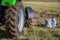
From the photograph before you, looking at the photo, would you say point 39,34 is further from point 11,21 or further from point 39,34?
point 11,21

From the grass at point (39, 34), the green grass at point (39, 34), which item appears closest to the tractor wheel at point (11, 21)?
the grass at point (39, 34)

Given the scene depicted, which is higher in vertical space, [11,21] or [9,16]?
[9,16]

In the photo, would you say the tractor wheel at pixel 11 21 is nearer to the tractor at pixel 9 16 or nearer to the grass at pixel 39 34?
the tractor at pixel 9 16

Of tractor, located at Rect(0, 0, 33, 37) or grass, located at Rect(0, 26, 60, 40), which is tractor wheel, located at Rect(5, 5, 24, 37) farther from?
grass, located at Rect(0, 26, 60, 40)

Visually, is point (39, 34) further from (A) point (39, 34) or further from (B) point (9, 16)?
(B) point (9, 16)

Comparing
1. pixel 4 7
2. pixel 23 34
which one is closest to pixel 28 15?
pixel 23 34

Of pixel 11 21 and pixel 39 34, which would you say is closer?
pixel 11 21

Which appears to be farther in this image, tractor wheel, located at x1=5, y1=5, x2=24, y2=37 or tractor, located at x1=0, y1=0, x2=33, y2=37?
tractor wheel, located at x1=5, y1=5, x2=24, y2=37

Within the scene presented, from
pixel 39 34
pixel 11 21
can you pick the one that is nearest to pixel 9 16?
pixel 11 21

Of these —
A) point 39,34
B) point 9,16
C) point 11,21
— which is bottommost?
point 39,34

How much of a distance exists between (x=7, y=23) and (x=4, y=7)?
46cm

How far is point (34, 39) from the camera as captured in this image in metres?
7.02

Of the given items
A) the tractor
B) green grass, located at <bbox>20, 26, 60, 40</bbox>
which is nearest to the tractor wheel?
the tractor

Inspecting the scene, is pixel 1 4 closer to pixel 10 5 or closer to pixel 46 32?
pixel 10 5
